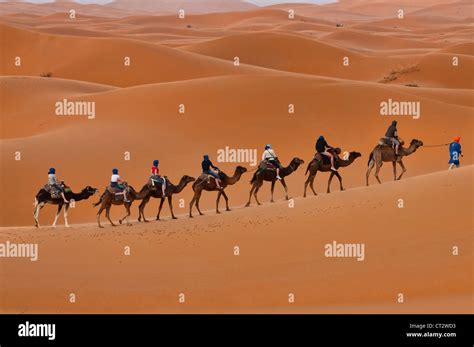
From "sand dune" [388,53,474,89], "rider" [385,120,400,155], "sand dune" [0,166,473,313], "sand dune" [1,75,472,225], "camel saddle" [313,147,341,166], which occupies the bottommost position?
"sand dune" [0,166,473,313]

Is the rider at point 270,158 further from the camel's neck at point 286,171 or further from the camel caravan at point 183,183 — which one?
the camel's neck at point 286,171

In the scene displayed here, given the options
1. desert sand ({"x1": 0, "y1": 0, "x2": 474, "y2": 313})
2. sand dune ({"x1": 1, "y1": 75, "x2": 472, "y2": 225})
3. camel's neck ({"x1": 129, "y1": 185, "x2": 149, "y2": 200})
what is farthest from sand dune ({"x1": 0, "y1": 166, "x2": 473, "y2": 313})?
sand dune ({"x1": 1, "y1": 75, "x2": 472, "y2": 225})

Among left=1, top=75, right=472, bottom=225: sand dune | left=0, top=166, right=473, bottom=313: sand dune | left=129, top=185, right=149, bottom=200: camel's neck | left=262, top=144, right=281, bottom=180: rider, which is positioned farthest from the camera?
left=1, top=75, right=472, bottom=225: sand dune

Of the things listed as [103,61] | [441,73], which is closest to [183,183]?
[103,61]

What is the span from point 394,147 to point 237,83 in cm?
1669

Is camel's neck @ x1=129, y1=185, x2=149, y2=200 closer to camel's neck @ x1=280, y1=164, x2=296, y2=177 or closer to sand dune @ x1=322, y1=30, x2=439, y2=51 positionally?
camel's neck @ x1=280, y1=164, x2=296, y2=177

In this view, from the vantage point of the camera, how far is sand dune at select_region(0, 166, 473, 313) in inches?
589

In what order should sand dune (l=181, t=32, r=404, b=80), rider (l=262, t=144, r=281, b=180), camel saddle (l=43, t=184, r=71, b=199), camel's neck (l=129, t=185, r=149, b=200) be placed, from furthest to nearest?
sand dune (l=181, t=32, r=404, b=80) → rider (l=262, t=144, r=281, b=180) → camel saddle (l=43, t=184, r=71, b=199) → camel's neck (l=129, t=185, r=149, b=200)

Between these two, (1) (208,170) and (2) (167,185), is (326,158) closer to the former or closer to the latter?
(1) (208,170)

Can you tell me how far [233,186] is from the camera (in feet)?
99.9

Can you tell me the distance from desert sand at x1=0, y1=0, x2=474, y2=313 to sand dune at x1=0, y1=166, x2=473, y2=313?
42mm

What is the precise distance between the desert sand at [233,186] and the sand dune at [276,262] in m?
0.04

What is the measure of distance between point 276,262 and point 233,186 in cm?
1406

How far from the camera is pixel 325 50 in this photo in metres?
70.8
